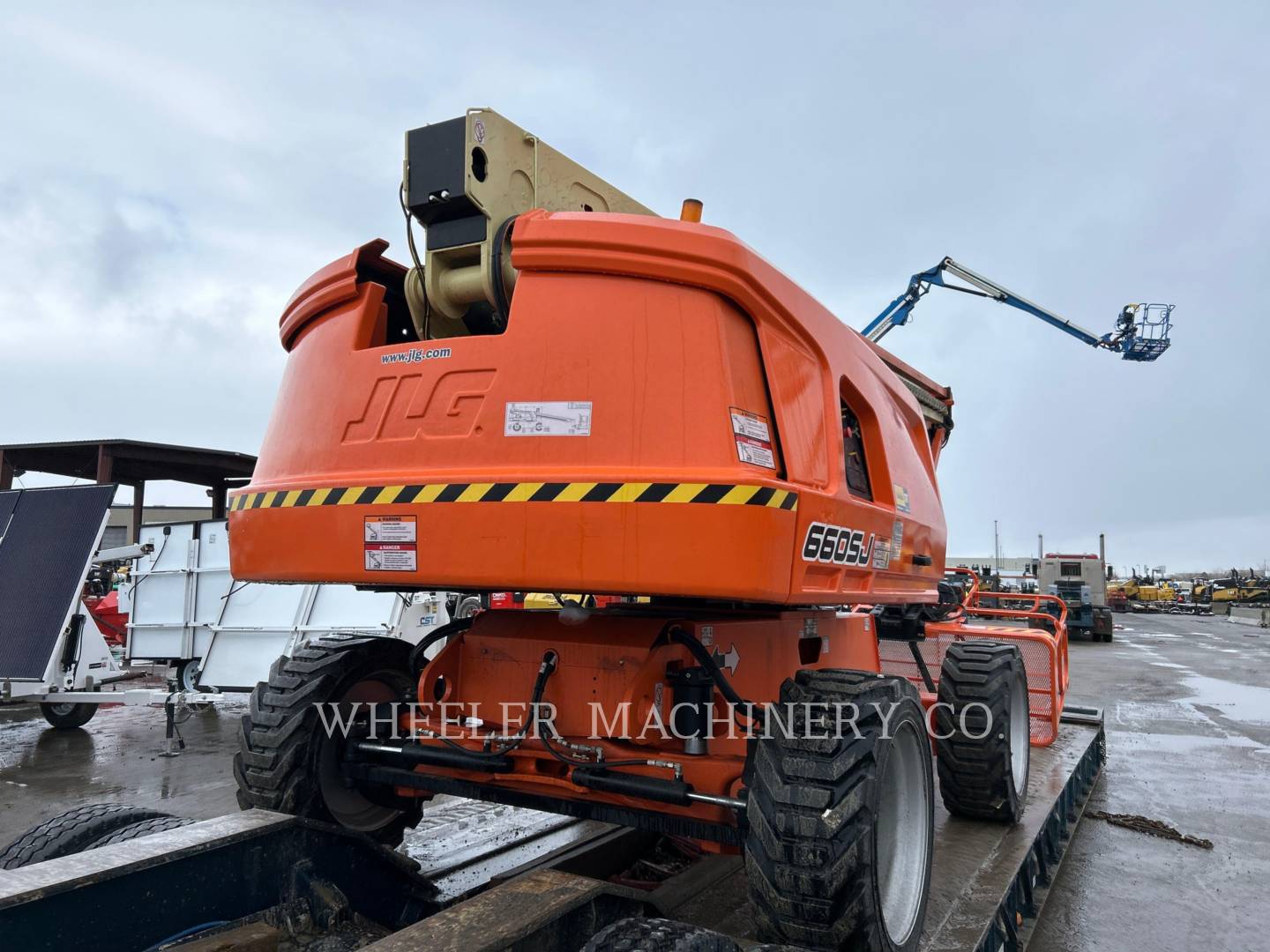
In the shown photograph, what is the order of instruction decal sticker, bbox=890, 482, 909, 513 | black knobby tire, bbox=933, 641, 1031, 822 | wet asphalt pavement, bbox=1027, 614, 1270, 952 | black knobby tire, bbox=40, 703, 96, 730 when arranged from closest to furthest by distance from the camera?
instruction decal sticker, bbox=890, 482, 909, 513 < wet asphalt pavement, bbox=1027, 614, 1270, 952 < black knobby tire, bbox=933, 641, 1031, 822 < black knobby tire, bbox=40, 703, 96, 730

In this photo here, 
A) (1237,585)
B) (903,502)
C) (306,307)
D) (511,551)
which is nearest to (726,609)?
(903,502)

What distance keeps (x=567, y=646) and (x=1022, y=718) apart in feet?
12.2

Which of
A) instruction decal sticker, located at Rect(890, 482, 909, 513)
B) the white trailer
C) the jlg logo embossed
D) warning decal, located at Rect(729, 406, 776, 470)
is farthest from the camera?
the white trailer

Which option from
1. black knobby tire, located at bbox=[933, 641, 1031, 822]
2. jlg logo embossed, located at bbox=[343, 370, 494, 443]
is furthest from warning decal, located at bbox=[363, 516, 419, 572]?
black knobby tire, located at bbox=[933, 641, 1031, 822]

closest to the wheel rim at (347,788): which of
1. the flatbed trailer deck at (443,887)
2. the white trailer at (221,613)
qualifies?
the flatbed trailer deck at (443,887)

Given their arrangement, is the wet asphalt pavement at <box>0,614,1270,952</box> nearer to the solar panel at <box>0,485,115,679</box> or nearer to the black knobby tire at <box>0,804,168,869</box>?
the solar panel at <box>0,485,115,679</box>

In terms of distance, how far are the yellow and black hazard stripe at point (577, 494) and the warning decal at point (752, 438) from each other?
0.42 ft

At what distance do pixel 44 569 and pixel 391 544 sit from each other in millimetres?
6427

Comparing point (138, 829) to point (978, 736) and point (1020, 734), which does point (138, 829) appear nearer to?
point (978, 736)

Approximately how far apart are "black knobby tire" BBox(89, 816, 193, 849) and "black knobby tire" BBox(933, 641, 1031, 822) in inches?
156

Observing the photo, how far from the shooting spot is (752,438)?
8.63ft

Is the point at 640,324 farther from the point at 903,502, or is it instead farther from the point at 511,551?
the point at 903,502

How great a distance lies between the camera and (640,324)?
8.69 ft

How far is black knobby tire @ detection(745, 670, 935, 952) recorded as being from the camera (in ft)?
8.02
